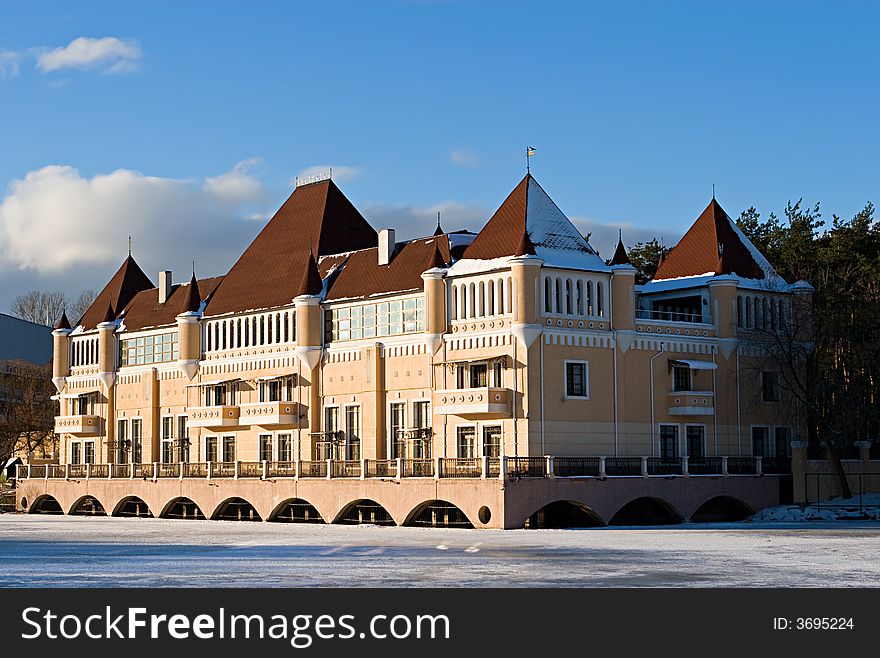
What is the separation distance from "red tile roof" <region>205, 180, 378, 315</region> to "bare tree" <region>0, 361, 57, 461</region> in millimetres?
26398

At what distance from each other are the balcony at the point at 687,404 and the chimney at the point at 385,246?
50.6 feet

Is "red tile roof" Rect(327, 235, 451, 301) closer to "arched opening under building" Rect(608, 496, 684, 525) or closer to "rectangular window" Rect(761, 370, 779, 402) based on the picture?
"arched opening under building" Rect(608, 496, 684, 525)

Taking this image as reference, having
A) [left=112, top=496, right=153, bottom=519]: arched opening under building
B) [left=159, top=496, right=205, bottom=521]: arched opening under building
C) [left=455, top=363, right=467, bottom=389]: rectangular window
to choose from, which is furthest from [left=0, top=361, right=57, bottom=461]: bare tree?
[left=455, top=363, right=467, bottom=389]: rectangular window

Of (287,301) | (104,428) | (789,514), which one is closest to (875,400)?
(789,514)

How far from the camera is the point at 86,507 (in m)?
82.4

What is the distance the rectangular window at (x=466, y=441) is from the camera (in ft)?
202

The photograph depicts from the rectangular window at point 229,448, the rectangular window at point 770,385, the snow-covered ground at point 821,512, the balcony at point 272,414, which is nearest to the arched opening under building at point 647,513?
the snow-covered ground at point 821,512

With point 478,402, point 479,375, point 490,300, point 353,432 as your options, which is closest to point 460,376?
point 479,375

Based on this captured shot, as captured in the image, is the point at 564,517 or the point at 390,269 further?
the point at 390,269

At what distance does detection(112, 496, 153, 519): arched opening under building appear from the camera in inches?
3062

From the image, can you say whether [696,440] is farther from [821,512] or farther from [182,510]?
[182,510]

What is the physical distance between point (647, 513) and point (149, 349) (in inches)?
1337

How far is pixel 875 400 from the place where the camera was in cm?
6725

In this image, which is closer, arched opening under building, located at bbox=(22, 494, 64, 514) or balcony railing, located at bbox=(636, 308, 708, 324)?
balcony railing, located at bbox=(636, 308, 708, 324)
